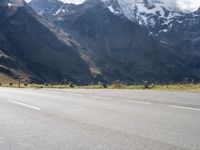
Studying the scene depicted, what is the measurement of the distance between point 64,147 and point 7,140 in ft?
5.53

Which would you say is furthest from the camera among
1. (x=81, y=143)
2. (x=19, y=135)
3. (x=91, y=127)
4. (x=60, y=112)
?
(x=60, y=112)

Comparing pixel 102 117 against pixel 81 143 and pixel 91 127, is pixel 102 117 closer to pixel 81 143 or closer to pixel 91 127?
pixel 91 127

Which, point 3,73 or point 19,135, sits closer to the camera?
point 19,135

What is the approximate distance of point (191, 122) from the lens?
11.2m

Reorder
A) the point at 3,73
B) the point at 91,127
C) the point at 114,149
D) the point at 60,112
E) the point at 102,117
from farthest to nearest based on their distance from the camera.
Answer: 1. the point at 3,73
2. the point at 60,112
3. the point at 102,117
4. the point at 91,127
5. the point at 114,149

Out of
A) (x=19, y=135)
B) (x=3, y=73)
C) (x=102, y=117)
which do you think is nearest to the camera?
(x=19, y=135)

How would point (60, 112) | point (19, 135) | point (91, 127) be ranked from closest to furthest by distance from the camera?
point (19, 135), point (91, 127), point (60, 112)

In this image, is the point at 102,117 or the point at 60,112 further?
the point at 60,112

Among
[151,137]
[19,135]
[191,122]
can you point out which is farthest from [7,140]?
[191,122]

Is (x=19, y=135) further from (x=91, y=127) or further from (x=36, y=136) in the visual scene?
(x=91, y=127)

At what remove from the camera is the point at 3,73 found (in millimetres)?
198875

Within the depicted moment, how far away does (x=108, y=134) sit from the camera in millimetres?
9570

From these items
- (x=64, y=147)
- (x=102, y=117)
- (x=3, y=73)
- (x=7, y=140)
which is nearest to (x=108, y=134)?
(x=64, y=147)

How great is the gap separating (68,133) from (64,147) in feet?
5.51
